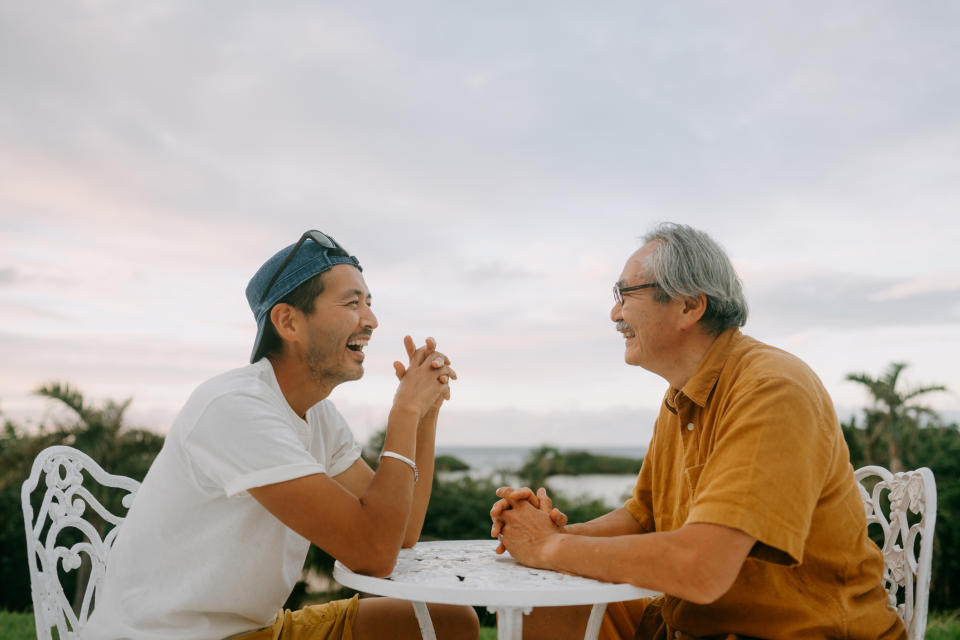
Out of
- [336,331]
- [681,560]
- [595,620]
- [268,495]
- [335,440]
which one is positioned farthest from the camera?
[335,440]

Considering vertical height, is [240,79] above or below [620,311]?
above

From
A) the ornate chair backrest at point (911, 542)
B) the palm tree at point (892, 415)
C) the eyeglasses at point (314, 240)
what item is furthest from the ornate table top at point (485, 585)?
the palm tree at point (892, 415)

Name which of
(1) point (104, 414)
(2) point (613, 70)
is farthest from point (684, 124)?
(1) point (104, 414)

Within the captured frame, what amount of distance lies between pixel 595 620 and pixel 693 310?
124 cm

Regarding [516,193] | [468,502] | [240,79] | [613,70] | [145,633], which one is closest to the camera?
[145,633]

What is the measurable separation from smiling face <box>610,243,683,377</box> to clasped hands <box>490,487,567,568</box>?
0.71m

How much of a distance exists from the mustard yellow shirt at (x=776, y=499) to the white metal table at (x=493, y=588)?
38 cm

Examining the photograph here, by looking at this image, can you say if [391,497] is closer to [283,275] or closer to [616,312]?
[283,275]

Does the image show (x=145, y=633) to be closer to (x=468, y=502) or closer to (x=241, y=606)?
(x=241, y=606)

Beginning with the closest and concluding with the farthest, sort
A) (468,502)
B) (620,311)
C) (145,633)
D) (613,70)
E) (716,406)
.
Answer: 1. (145,633)
2. (716,406)
3. (620,311)
4. (613,70)
5. (468,502)

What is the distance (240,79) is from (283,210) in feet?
6.08

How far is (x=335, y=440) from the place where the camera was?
126 inches

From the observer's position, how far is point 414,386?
2812 mm

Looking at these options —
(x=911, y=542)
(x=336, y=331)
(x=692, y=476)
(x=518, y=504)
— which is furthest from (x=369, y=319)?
(x=911, y=542)
